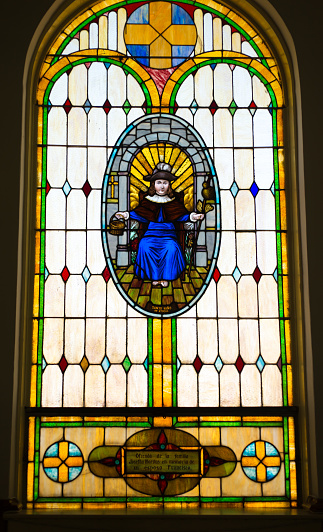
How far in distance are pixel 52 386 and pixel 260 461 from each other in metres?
1.46

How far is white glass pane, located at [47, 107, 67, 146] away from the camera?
5.59 metres

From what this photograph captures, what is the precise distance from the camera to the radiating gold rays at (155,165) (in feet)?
18.2

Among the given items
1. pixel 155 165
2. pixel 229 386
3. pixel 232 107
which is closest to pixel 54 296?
pixel 155 165

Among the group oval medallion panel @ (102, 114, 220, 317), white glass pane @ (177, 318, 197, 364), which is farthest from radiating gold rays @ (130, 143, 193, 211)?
white glass pane @ (177, 318, 197, 364)

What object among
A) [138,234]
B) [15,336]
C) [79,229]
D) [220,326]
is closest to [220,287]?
[220,326]

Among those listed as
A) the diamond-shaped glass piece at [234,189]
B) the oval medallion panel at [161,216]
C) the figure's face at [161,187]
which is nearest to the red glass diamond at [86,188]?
the oval medallion panel at [161,216]

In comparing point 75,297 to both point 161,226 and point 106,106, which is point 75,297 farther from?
point 106,106

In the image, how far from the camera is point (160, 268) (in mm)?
5441

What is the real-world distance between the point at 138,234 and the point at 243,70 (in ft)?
4.81

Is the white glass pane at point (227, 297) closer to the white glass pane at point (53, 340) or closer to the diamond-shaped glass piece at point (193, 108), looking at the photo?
the white glass pane at point (53, 340)

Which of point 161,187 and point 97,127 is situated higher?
point 97,127
